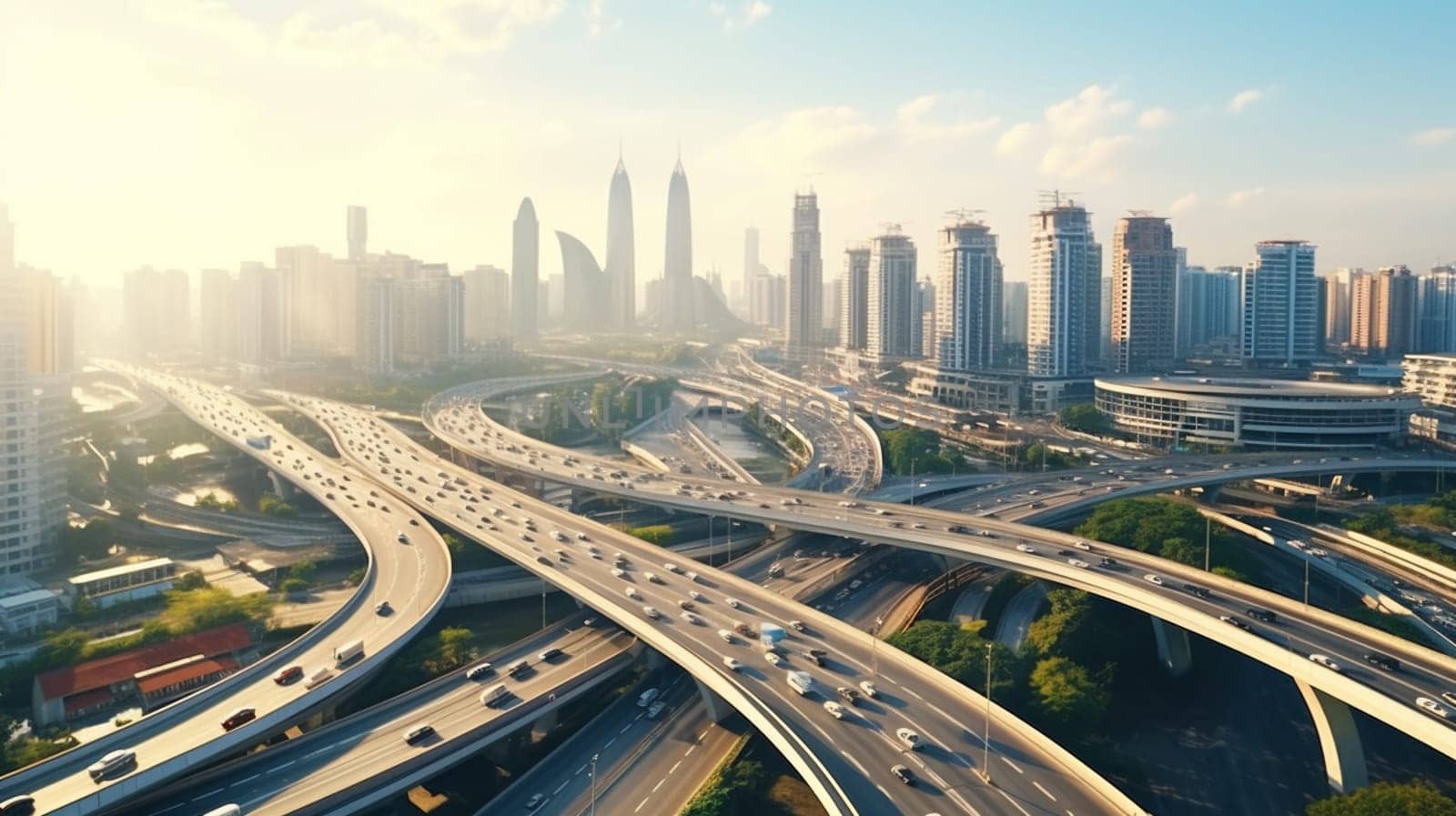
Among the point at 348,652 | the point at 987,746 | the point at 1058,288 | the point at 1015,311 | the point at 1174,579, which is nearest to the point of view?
the point at 987,746

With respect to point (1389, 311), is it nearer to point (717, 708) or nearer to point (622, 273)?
point (717, 708)

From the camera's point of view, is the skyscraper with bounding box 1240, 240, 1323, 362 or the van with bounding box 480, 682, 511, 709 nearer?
the van with bounding box 480, 682, 511, 709

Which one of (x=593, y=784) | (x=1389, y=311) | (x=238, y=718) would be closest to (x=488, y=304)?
(x=1389, y=311)

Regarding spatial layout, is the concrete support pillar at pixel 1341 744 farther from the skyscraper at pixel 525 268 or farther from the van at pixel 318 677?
the skyscraper at pixel 525 268

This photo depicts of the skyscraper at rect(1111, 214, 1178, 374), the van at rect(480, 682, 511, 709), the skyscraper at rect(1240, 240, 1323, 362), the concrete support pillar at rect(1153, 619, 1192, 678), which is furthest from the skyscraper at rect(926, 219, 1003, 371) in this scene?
the van at rect(480, 682, 511, 709)

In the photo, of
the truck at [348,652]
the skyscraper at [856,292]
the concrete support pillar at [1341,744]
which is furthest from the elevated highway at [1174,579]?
the skyscraper at [856,292]

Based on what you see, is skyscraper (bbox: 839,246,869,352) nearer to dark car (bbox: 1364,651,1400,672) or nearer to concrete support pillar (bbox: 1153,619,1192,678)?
concrete support pillar (bbox: 1153,619,1192,678)
